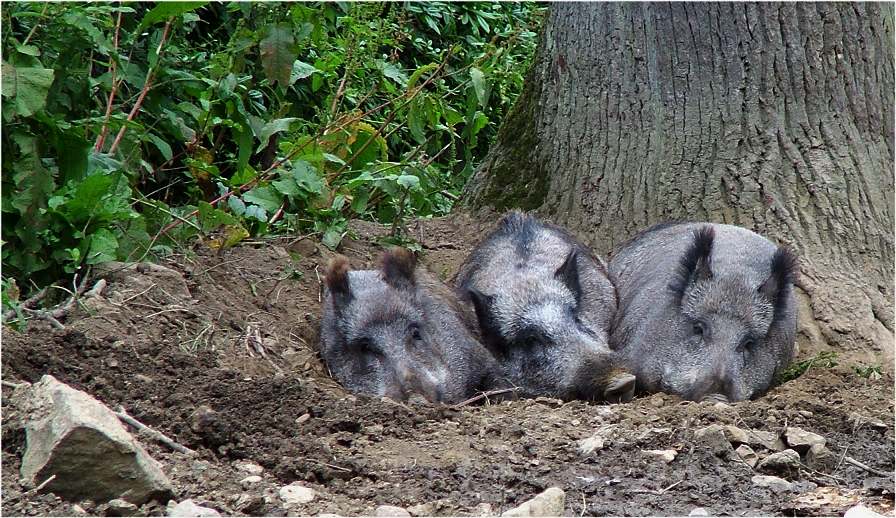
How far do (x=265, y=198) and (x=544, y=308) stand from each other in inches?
71.0

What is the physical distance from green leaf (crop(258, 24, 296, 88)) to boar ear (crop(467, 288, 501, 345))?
5.70ft

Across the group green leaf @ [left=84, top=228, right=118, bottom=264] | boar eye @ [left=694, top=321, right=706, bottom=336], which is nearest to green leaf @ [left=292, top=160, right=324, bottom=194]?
green leaf @ [left=84, top=228, right=118, bottom=264]

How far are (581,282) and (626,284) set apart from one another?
1.18 feet

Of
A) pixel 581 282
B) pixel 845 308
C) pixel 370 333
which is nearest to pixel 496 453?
pixel 370 333

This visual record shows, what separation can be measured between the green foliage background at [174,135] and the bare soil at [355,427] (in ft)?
1.24

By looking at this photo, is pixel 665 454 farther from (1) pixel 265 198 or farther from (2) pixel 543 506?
(1) pixel 265 198

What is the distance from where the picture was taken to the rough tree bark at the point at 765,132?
275 inches

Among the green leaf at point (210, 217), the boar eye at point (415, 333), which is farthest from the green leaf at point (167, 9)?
the boar eye at point (415, 333)

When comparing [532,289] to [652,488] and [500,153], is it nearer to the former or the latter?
[500,153]

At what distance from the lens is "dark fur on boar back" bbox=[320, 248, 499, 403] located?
6133 mm

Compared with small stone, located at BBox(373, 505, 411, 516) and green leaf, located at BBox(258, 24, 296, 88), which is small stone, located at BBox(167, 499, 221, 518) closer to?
small stone, located at BBox(373, 505, 411, 516)

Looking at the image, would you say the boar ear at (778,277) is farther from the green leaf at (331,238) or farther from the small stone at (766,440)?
the green leaf at (331,238)

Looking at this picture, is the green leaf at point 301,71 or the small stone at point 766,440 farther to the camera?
the green leaf at point 301,71

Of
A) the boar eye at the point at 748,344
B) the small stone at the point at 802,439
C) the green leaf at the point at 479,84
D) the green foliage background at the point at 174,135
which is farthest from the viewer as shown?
the green leaf at the point at 479,84
